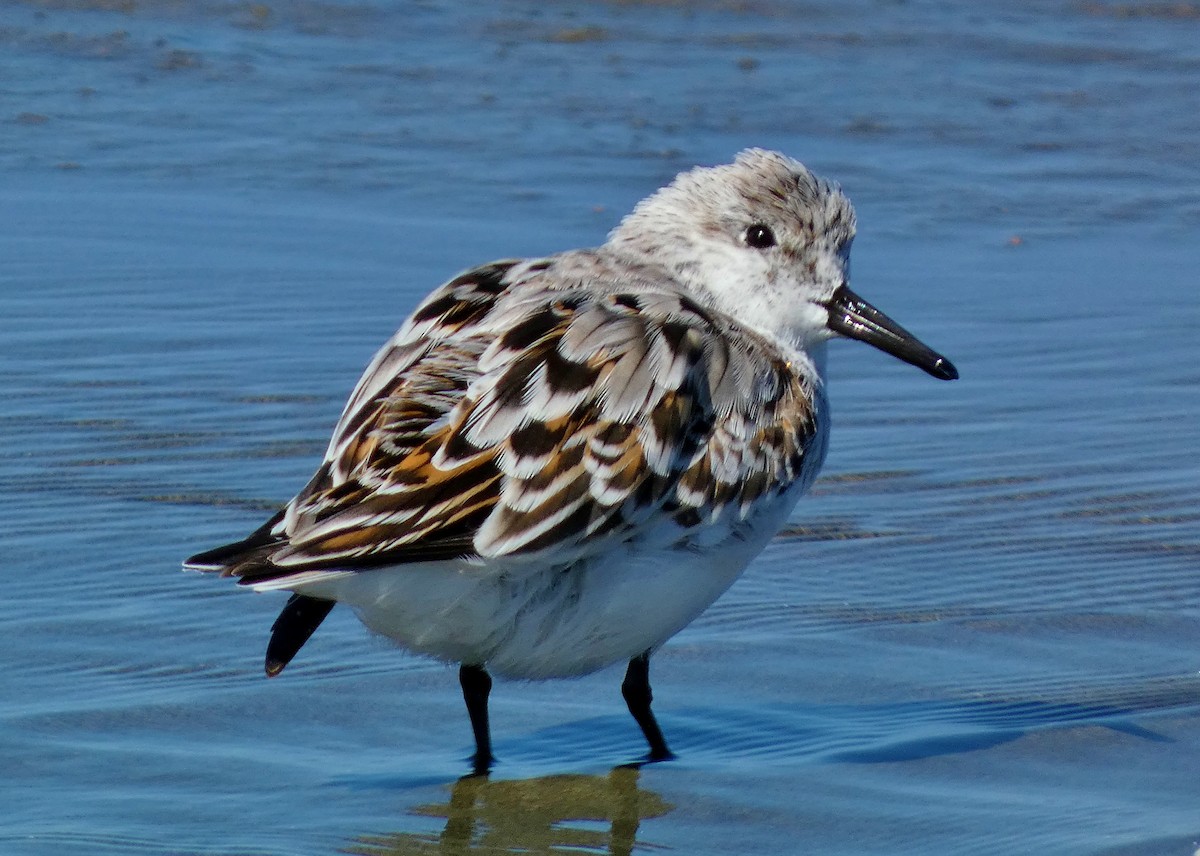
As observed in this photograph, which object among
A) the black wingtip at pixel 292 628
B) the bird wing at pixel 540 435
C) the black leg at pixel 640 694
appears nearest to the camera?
the bird wing at pixel 540 435

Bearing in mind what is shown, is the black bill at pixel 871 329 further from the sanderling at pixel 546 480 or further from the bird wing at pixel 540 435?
the bird wing at pixel 540 435

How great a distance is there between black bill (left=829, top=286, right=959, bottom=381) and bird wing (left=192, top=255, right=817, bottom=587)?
0.38 m

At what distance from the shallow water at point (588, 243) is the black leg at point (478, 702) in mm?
79

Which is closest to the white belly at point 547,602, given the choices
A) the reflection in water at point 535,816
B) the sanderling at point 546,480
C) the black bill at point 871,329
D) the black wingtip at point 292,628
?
the sanderling at point 546,480

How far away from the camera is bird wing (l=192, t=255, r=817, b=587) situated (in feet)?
13.1

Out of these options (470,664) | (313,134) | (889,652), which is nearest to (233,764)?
(470,664)

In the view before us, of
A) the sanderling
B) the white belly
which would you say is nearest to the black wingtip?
the sanderling

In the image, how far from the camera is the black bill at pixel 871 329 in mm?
5133

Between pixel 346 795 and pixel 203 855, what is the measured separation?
0.40 meters

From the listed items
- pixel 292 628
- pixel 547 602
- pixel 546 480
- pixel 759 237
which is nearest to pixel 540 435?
pixel 546 480

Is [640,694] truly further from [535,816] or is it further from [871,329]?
[871,329]

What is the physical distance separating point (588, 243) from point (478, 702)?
3742mm

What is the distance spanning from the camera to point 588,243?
8.00 m

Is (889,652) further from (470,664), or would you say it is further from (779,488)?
(470,664)
